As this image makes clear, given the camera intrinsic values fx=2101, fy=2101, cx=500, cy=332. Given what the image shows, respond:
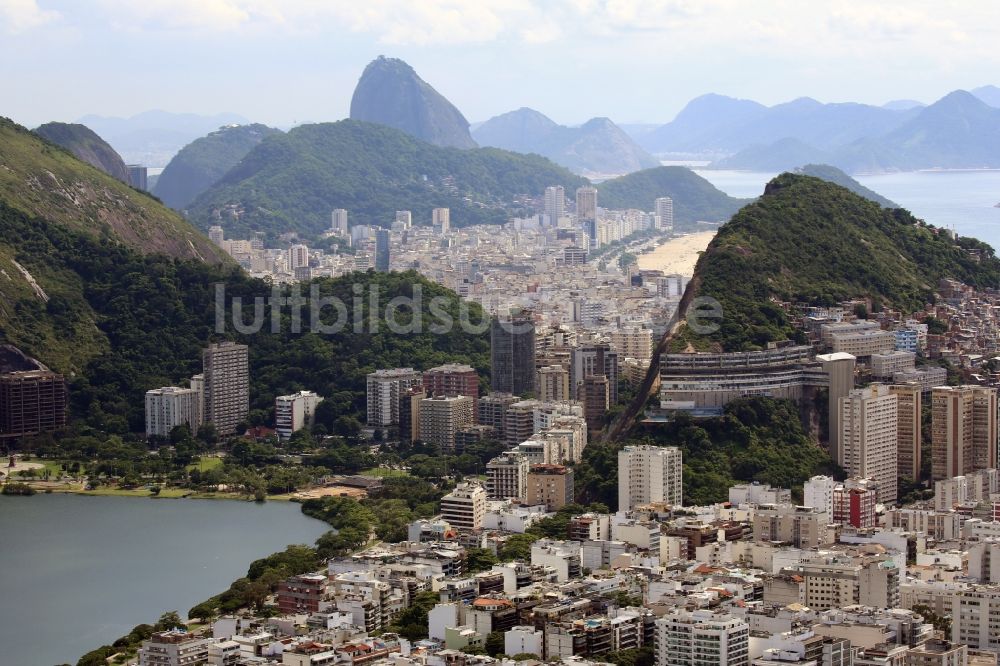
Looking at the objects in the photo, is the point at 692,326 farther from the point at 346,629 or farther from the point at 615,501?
the point at 346,629

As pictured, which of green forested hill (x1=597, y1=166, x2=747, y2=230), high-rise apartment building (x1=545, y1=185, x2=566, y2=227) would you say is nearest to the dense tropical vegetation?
green forested hill (x1=597, y1=166, x2=747, y2=230)

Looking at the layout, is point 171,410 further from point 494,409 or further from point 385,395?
point 494,409

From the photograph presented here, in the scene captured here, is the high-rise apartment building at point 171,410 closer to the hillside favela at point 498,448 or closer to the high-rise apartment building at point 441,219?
the hillside favela at point 498,448

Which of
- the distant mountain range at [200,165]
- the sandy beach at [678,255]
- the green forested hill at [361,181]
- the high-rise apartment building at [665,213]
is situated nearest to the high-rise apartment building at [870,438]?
the sandy beach at [678,255]

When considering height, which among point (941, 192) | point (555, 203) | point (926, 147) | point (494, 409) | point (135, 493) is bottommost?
point (135, 493)

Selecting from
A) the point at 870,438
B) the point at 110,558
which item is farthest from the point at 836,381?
the point at 110,558
